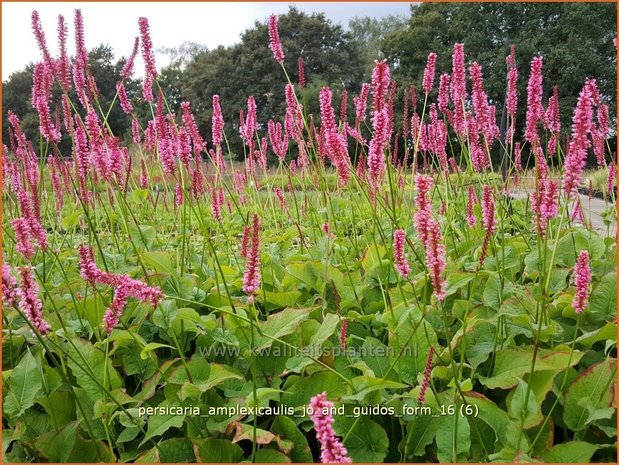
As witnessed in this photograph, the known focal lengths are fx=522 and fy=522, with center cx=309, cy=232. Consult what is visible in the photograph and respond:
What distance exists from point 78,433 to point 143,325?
430 mm

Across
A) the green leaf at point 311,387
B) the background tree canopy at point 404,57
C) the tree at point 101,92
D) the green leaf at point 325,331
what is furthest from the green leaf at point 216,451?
the tree at point 101,92

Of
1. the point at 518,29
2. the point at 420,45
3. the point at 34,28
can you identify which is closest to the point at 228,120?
the point at 420,45

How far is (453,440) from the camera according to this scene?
952 millimetres

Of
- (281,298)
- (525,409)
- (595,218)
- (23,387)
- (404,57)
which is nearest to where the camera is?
(525,409)

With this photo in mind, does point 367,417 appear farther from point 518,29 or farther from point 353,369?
point 518,29

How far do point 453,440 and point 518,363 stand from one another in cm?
27

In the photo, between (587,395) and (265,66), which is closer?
(587,395)

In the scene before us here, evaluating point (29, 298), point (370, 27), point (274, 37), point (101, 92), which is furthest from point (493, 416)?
point (370, 27)

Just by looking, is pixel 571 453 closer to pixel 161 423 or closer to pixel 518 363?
pixel 518 363

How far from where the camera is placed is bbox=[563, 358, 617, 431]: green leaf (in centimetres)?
100

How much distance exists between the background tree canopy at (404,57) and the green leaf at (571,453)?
10.5 metres

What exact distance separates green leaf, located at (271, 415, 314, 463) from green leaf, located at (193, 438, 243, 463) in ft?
0.30

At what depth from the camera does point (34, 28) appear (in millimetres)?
1501

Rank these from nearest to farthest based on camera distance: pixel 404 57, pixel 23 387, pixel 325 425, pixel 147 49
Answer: pixel 325 425, pixel 23 387, pixel 147 49, pixel 404 57
